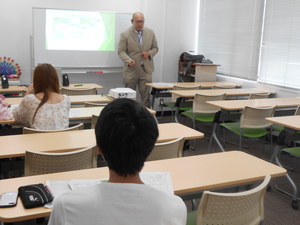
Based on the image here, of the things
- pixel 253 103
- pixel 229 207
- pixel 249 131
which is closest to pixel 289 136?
pixel 249 131

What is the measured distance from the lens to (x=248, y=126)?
13.1 ft

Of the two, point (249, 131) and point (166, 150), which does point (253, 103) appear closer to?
point (249, 131)

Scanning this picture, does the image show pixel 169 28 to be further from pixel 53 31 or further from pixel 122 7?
pixel 53 31

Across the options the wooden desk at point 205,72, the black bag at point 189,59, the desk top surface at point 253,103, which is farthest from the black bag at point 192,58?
the desk top surface at point 253,103

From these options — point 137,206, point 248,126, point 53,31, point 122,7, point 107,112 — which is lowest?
point 248,126

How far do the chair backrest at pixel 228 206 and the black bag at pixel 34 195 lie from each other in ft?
2.38

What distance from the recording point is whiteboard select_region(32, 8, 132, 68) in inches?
235

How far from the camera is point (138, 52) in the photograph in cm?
627

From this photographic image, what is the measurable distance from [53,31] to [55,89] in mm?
3493

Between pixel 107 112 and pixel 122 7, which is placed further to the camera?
pixel 122 7

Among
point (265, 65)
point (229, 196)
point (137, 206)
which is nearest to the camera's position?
point (137, 206)

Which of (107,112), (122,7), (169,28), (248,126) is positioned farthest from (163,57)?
(107,112)

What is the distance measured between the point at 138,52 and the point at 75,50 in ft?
3.90

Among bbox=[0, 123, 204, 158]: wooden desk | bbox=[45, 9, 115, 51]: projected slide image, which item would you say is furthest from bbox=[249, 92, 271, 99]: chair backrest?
bbox=[45, 9, 115, 51]: projected slide image
